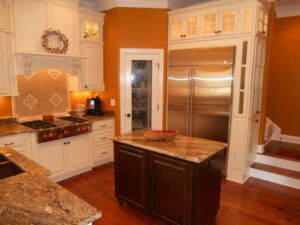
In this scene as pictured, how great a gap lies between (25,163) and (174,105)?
2.96 metres

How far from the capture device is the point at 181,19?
→ 4.10m

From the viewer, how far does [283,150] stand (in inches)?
175

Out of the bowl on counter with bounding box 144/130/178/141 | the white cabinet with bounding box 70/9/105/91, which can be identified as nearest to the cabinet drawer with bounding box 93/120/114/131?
the white cabinet with bounding box 70/9/105/91

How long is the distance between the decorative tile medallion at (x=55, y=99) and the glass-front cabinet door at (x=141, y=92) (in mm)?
1247

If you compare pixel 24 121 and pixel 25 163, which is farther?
pixel 24 121

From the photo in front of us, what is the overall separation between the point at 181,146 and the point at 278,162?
247cm

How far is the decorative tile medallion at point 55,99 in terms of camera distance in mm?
4074

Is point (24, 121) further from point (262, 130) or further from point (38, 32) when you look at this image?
point (262, 130)

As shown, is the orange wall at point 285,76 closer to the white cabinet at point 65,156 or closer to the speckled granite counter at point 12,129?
the white cabinet at point 65,156

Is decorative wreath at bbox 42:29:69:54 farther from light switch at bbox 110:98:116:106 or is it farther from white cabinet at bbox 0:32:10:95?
light switch at bbox 110:98:116:106

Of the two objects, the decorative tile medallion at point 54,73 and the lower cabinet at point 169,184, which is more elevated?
the decorative tile medallion at point 54,73

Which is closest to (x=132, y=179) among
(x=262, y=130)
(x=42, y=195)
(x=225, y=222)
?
(x=225, y=222)

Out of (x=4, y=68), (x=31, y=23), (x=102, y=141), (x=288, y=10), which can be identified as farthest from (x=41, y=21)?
(x=288, y=10)

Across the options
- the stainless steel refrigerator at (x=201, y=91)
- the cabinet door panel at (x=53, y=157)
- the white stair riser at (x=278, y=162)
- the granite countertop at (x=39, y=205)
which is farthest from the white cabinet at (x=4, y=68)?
the white stair riser at (x=278, y=162)
